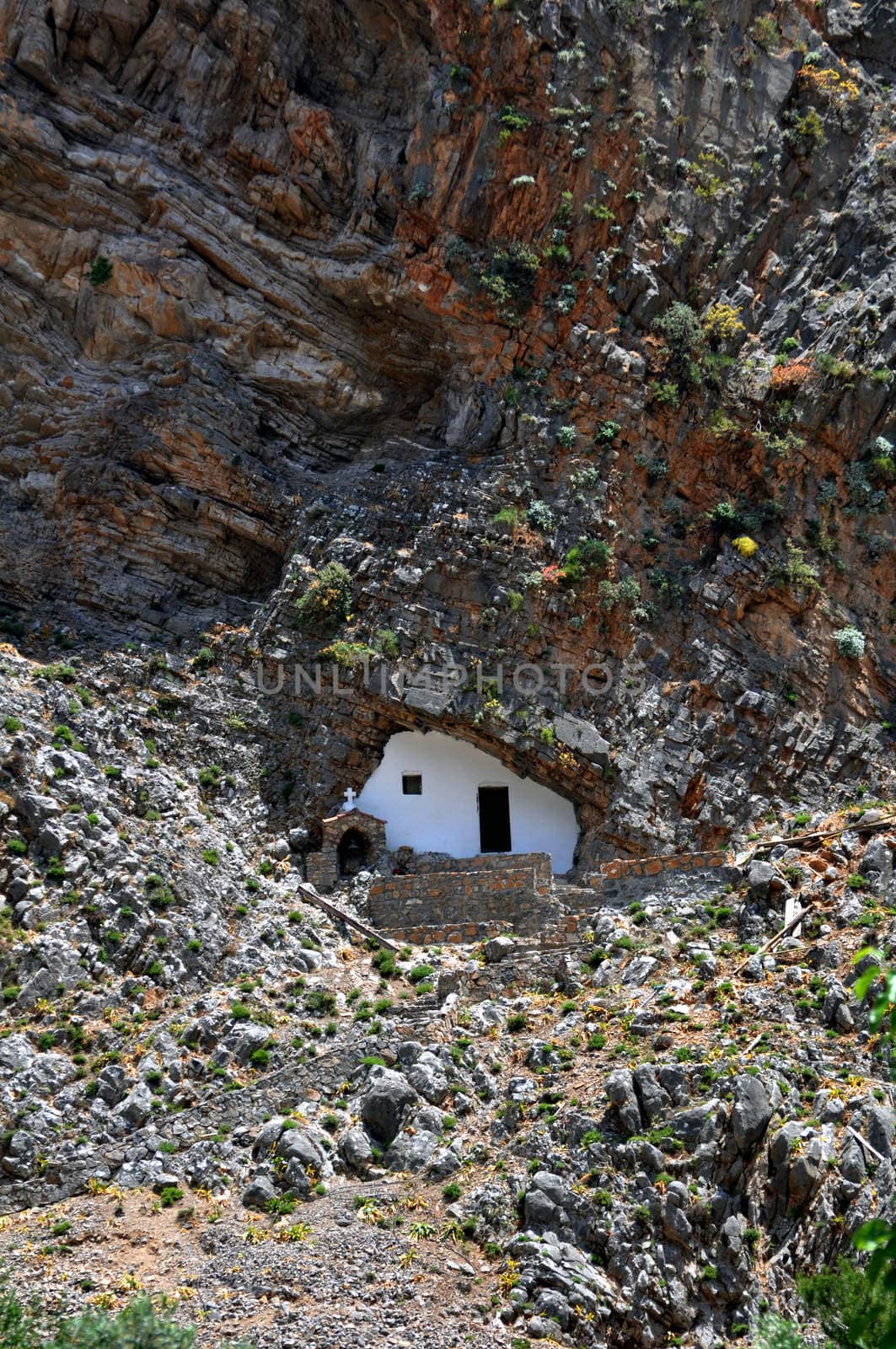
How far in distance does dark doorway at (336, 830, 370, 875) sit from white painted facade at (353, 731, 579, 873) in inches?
28.7

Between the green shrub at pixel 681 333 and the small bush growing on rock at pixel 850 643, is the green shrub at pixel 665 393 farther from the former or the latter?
the small bush growing on rock at pixel 850 643

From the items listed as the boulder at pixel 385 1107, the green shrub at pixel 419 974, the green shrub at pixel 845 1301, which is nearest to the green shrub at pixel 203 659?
the green shrub at pixel 419 974

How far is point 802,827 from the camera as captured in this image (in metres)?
25.0

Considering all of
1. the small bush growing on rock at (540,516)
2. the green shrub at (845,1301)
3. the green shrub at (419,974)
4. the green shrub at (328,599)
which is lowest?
the green shrub at (845,1301)

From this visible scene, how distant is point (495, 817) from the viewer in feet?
94.8

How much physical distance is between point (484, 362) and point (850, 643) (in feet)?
35.6

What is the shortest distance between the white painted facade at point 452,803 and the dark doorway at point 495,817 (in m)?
0.24

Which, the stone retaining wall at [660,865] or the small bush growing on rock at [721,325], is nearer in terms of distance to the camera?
the stone retaining wall at [660,865]

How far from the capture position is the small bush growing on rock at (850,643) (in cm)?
2964

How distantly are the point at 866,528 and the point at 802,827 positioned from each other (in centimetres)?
938

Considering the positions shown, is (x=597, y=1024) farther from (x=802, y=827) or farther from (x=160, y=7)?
(x=160, y=7)

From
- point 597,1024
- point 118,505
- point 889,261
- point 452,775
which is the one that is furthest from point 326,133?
point 597,1024

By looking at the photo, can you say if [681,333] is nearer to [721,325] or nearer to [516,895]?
[721,325]

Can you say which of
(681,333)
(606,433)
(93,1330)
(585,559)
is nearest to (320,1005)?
(93,1330)
